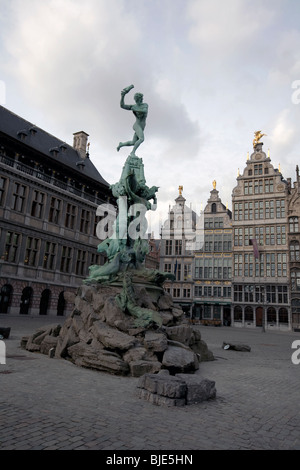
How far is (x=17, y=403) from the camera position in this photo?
201 inches

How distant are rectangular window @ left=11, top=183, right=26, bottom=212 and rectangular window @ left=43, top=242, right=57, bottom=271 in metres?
4.28

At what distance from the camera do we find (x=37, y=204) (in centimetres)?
3136

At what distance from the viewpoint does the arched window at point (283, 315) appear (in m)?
42.1

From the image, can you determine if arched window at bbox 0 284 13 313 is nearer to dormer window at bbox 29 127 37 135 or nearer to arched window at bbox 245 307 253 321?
dormer window at bbox 29 127 37 135

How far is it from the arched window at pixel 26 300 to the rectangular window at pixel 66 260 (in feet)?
14.3

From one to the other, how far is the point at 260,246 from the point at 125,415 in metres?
43.2

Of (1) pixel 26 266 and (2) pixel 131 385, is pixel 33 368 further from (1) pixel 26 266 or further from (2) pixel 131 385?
(1) pixel 26 266

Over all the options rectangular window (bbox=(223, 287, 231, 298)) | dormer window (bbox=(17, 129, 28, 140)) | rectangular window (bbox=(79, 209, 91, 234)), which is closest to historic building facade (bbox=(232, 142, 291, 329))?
rectangular window (bbox=(223, 287, 231, 298))

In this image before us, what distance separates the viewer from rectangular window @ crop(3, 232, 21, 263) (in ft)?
93.2

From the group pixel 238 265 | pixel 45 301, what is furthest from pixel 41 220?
pixel 238 265

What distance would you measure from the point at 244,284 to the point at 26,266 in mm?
28236

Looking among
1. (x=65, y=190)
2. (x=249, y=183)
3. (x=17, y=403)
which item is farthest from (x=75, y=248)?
(x=17, y=403)

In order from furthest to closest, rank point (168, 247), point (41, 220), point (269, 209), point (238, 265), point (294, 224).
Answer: point (168, 247) < point (238, 265) < point (269, 209) < point (294, 224) < point (41, 220)

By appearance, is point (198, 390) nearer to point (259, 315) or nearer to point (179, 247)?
point (259, 315)
